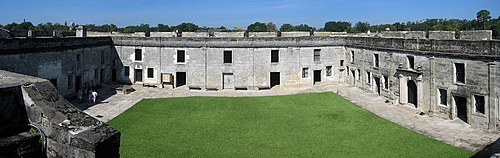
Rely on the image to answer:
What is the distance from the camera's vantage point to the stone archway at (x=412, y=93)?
2253 centimetres

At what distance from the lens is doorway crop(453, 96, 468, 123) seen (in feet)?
62.9

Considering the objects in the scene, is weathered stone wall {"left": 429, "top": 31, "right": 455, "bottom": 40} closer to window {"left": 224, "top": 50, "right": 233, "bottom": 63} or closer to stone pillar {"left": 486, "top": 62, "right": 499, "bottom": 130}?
stone pillar {"left": 486, "top": 62, "right": 499, "bottom": 130}

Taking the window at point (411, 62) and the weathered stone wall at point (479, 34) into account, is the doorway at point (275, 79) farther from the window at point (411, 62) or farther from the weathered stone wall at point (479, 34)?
the weathered stone wall at point (479, 34)

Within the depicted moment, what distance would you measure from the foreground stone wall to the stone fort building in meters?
14.9

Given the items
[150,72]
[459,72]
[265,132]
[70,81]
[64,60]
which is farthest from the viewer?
[150,72]

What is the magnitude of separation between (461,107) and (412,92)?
3664 millimetres

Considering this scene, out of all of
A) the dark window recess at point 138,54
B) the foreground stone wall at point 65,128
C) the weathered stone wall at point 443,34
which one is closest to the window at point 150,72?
the dark window recess at point 138,54

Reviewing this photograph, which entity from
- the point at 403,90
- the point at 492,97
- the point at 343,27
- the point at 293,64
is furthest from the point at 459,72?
the point at 343,27

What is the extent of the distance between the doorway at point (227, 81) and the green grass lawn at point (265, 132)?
265 inches

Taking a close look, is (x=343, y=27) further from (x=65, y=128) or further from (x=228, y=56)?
(x=65, y=128)

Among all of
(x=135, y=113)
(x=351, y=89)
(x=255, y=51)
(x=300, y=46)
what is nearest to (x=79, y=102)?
(x=135, y=113)

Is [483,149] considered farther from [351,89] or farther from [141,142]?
[351,89]

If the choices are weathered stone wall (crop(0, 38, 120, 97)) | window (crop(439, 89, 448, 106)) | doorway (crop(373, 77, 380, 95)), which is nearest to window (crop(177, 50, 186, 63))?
weathered stone wall (crop(0, 38, 120, 97))

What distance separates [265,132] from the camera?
54.6 feet
